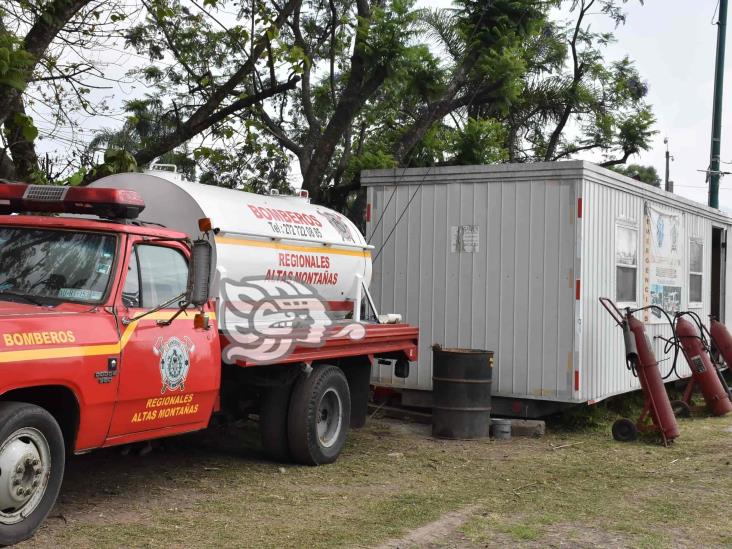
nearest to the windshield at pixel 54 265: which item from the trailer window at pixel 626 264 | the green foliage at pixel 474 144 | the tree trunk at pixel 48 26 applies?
the tree trunk at pixel 48 26

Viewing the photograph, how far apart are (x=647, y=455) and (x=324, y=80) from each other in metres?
15.1

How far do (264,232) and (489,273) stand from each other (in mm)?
3615

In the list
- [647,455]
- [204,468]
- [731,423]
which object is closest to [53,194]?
[204,468]

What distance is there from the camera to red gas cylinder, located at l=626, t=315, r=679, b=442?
10.4 metres

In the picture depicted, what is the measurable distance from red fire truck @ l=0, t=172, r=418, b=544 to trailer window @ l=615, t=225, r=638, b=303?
11.6 ft

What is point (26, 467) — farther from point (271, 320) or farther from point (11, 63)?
point (11, 63)

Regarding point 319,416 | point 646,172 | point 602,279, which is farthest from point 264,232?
point 646,172

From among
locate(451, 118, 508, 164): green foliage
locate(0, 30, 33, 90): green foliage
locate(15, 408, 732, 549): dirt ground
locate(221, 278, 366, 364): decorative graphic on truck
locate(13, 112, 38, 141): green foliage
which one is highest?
locate(451, 118, 508, 164): green foliage

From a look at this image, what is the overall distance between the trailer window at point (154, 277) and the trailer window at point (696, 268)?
33.7ft

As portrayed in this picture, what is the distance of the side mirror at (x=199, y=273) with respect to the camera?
626 cm

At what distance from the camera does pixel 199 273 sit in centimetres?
629

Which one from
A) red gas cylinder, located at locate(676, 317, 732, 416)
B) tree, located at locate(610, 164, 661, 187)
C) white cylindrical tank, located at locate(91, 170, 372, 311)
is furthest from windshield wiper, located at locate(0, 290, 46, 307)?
tree, located at locate(610, 164, 661, 187)

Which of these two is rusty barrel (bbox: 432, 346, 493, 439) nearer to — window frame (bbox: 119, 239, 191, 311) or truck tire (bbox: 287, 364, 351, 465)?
truck tire (bbox: 287, 364, 351, 465)

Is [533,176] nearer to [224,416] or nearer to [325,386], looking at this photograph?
[325,386]
